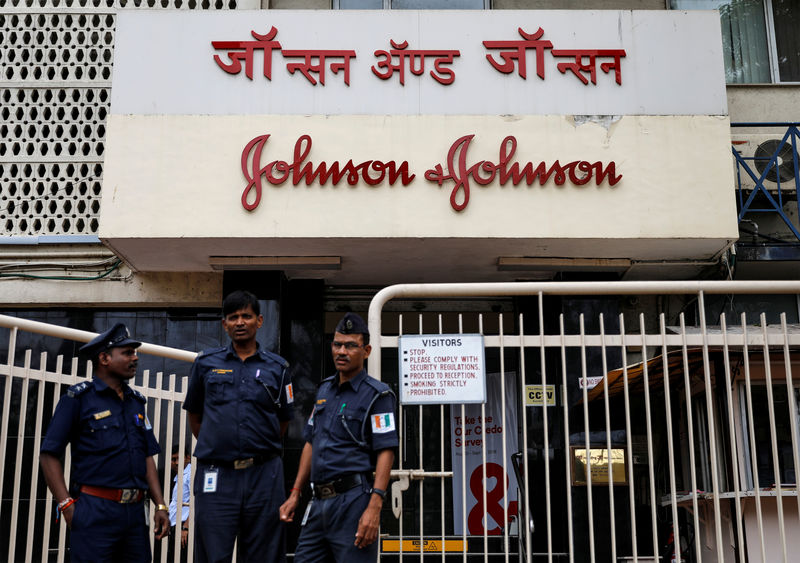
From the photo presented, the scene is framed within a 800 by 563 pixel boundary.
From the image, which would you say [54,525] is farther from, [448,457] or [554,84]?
[554,84]

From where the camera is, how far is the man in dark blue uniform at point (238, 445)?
470 cm

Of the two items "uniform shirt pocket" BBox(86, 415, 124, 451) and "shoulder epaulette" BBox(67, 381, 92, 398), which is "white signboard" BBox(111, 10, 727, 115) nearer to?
"shoulder epaulette" BBox(67, 381, 92, 398)

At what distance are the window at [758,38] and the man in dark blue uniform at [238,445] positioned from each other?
8041mm

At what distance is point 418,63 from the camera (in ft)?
30.6

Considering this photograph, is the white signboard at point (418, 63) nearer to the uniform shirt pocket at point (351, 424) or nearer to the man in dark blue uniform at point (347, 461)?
the man in dark blue uniform at point (347, 461)

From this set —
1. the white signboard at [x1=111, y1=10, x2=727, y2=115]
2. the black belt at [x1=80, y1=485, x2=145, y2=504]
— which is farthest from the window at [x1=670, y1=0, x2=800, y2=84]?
the black belt at [x1=80, y1=485, x2=145, y2=504]

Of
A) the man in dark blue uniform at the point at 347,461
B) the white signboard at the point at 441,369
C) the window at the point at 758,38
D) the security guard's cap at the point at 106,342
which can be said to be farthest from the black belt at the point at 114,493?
the window at the point at 758,38

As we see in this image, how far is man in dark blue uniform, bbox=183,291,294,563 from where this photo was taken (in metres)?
4.70

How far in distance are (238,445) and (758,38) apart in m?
9.06

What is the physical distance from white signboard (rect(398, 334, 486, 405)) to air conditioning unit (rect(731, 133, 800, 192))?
552cm

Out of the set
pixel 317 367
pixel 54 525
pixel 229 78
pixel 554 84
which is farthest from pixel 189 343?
pixel 554 84

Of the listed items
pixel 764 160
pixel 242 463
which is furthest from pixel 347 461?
pixel 764 160

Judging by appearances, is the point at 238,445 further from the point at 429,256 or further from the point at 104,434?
the point at 429,256

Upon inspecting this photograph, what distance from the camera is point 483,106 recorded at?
9.20 m
